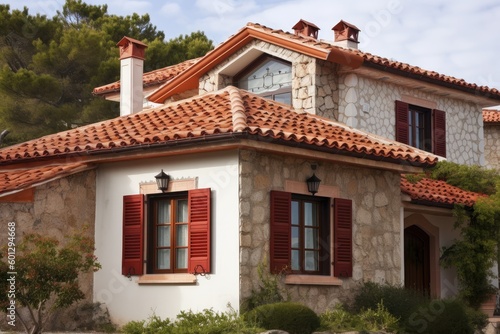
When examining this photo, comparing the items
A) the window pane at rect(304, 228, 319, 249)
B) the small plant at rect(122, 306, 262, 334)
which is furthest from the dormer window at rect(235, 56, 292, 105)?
the small plant at rect(122, 306, 262, 334)

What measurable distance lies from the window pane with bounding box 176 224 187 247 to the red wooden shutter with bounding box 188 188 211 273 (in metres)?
0.37

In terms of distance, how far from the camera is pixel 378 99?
20297 millimetres

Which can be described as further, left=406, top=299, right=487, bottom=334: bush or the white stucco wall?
left=406, top=299, right=487, bottom=334: bush

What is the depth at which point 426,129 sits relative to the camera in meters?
21.7

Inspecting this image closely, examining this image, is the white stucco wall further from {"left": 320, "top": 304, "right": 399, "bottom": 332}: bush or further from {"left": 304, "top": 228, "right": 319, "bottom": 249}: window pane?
{"left": 304, "top": 228, "right": 319, "bottom": 249}: window pane

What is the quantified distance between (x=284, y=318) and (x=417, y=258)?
24.0ft

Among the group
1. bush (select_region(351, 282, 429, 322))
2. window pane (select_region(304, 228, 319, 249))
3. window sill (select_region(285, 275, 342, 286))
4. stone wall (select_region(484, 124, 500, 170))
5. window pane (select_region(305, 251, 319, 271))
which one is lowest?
bush (select_region(351, 282, 429, 322))

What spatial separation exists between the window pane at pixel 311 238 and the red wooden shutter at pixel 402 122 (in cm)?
620

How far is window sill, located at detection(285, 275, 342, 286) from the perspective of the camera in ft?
46.7

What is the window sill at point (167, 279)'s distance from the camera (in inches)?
555

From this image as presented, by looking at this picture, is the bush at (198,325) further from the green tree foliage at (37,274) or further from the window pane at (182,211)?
the window pane at (182,211)

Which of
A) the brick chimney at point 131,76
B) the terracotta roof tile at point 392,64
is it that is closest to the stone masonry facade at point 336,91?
the terracotta roof tile at point 392,64

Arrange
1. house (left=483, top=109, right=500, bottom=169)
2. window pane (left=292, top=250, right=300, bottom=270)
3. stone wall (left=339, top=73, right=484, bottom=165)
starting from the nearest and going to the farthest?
window pane (left=292, top=250, right=300, bottom=270) → stone wall (left=339, top=73, right=484, bottom=165) → house (left=483, top=109, right=500, bottom=169)

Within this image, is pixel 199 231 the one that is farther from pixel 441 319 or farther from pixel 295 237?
pixel 441 319
